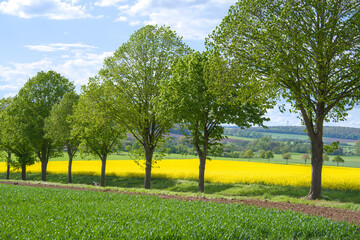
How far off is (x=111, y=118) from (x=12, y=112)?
2453 centimetres

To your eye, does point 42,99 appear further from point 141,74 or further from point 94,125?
point 141,74

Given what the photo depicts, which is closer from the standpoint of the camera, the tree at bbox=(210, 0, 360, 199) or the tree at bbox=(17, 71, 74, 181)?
the tree at bbox=(210, 0, 360, 199)

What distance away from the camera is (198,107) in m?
27.8

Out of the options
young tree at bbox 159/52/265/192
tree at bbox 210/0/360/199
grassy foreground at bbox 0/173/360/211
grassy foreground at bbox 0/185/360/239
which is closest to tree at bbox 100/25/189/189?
young tree at bbox 159/52/265/192

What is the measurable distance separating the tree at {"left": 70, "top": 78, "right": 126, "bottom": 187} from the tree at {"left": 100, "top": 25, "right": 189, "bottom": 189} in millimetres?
1319

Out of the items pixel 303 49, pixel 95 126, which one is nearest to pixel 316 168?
pixel 303 49

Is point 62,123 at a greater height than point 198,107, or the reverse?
point 198,107

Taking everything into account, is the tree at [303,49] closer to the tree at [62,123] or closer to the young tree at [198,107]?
the young tree at [198,107]

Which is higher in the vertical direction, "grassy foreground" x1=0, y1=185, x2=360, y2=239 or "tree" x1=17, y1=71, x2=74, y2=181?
"tree" x1=17, y1=71, x2=74, y2=181

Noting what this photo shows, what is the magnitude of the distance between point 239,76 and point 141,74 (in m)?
12.3

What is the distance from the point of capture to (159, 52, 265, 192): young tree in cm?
2759

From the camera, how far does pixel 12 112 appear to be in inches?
1975

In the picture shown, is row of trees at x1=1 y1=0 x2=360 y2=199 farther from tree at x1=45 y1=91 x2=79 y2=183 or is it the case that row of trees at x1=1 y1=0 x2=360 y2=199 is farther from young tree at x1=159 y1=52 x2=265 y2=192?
tree at x1=45 y1=91 x2=79 y2=183

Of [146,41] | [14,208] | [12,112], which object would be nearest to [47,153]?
[12,112]
